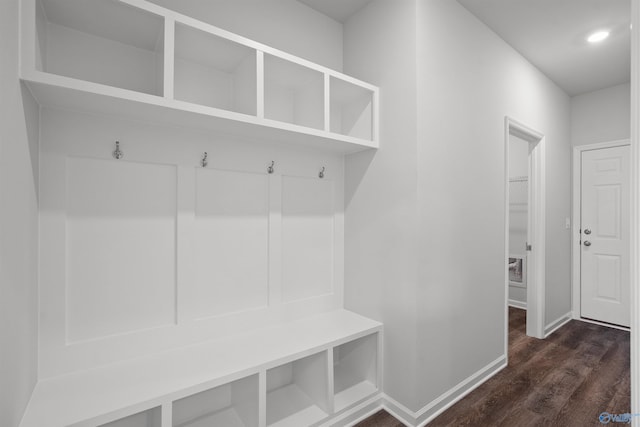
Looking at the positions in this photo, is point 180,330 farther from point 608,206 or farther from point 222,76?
point 608,206

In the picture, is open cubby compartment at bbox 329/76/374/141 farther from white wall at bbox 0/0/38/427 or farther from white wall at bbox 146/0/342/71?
white wall at bbox 0/0/38/427

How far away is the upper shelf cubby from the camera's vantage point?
1209 mm

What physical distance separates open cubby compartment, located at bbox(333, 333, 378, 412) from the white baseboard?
138 mm

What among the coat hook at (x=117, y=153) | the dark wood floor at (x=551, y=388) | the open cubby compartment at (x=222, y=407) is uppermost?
the coat hook at (x=117, y=153)

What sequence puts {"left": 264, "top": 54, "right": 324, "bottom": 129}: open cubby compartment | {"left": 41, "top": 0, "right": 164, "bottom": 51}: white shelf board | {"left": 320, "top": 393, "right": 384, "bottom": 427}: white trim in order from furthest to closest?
{"left": 264, "top": 54, "right": 324, "bottom": 129}: open cubby compartment < {"left": 320, "top": 393, "right": 384, "bottom": 427}: white trim < {"left": 41, "top": 0, "right": 164, "bottom": 51}: white shelf board

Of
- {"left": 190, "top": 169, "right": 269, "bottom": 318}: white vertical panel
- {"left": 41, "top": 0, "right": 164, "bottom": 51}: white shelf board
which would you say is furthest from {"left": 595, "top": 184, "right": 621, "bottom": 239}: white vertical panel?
{"left": 41, "top": 0, "right": 164, "bottom": 51}: white shelf board

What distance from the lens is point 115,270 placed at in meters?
1.47

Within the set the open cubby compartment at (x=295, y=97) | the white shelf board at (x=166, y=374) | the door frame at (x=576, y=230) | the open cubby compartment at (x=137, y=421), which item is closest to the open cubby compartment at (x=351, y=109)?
the open cubby compartment at (x=295, y=97)

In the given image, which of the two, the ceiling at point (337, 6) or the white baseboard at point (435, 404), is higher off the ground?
the ceiling at point (337, 6)

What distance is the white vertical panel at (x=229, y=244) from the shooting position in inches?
66.7

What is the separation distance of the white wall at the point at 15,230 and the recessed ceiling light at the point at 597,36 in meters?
3.50

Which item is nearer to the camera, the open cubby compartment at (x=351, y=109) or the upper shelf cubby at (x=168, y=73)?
the upper shelf cubby at (x=168, y=73)

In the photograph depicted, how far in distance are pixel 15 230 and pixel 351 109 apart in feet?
6.19

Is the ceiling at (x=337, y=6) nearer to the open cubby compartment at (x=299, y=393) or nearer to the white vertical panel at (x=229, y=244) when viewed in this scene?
the white vertical panel at (x=229, y=244)
